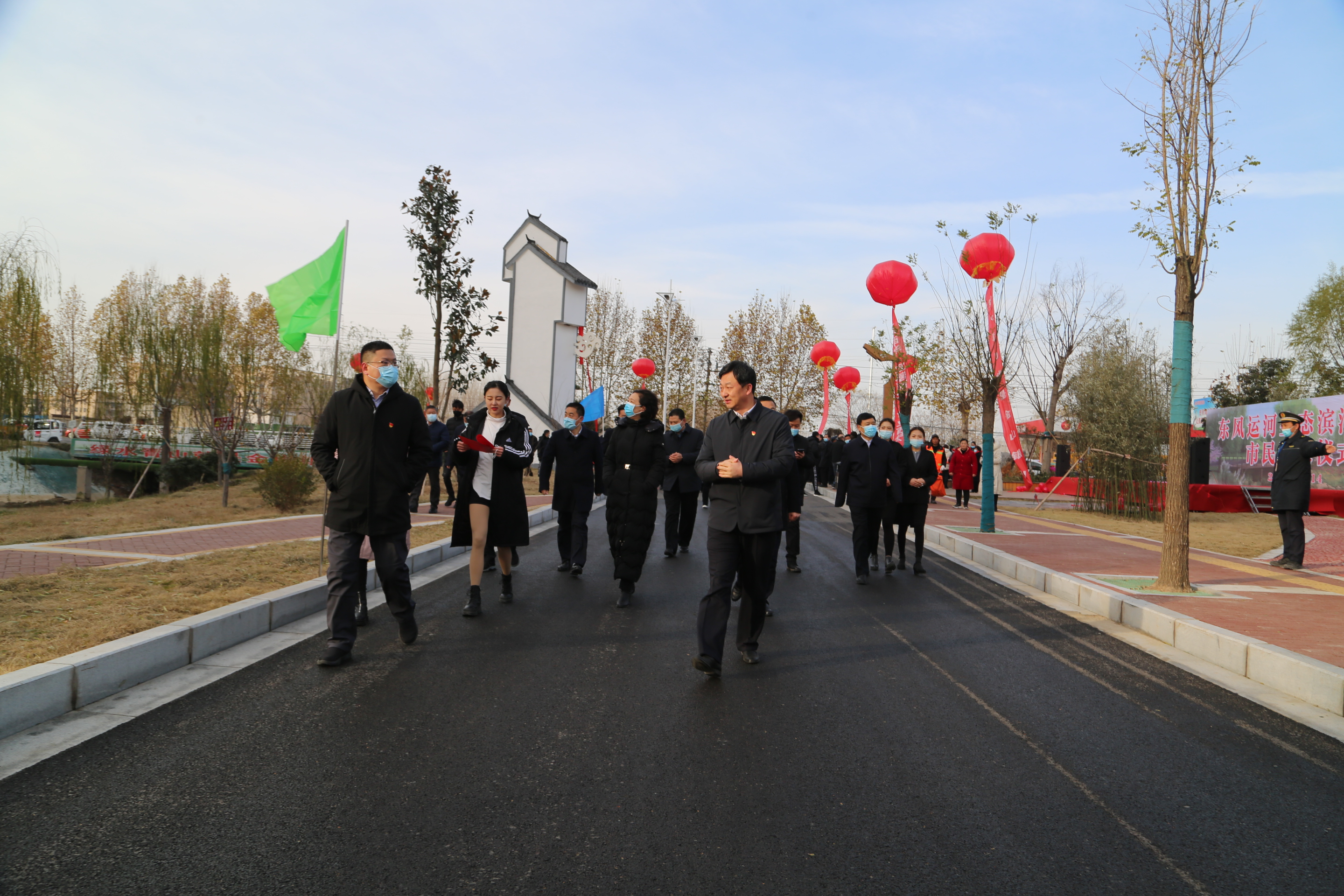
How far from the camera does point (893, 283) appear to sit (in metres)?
17.4

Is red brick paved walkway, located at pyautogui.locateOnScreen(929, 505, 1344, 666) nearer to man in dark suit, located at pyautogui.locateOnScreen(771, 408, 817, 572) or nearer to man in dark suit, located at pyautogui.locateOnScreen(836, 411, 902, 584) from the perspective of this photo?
man in dark suit, located at pyautogui.locateOnScreen(836, 411, 902, 584)

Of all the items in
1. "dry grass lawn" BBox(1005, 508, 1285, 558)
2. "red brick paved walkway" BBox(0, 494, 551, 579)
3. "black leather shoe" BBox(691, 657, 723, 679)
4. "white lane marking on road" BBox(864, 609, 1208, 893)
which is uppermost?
"red brick paved walkway" BBox(0, 494, 551, 579)

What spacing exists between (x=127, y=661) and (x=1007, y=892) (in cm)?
466

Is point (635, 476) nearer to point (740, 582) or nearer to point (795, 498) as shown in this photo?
point (795, 498)

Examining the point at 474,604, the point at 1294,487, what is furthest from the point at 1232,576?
the point at 474,604

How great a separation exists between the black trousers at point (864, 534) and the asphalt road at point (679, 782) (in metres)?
3.62

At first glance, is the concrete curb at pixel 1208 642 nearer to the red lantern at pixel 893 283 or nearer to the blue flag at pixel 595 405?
the red lantern at pixel 893 283

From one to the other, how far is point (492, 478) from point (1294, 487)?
10337 mm

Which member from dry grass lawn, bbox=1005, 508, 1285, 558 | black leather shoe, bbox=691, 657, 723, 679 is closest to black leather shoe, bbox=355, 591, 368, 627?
black leather shoe, bbox=691, 657, 723, 679

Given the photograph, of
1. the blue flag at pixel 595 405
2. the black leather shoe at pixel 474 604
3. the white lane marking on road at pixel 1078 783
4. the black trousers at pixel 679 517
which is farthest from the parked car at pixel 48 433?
the white lane marking on road at pixel 1078 783

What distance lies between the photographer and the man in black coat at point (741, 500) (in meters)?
5.38

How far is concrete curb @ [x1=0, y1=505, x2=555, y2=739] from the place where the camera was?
13.5 feet

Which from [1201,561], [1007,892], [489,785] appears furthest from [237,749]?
[1201,561]

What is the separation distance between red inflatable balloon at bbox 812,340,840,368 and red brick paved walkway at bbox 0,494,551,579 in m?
18.4
